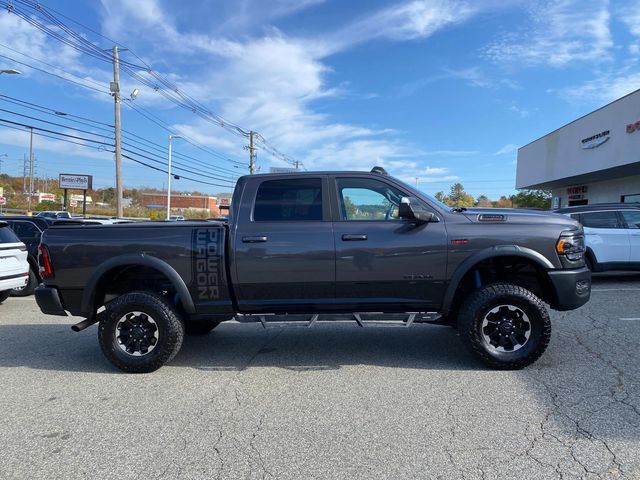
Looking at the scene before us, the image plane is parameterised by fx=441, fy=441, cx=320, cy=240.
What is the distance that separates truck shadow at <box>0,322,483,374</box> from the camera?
4.84m

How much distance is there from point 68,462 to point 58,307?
7.07 feet

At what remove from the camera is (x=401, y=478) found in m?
2.70

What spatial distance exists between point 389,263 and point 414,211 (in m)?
0.58

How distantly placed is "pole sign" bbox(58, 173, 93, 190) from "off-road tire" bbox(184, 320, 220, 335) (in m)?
39.7

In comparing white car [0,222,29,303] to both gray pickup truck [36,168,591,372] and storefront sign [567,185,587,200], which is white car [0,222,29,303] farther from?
storefront sign [567,185,587,200]

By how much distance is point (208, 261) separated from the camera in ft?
14.9

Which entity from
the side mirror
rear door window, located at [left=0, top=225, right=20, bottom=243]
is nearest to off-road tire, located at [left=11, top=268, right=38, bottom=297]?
rear door window, located at [left=0, top=225, right=20, bottom=243]

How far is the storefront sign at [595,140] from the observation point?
872 inches

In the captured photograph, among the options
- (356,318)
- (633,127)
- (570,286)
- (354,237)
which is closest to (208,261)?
(354,237)

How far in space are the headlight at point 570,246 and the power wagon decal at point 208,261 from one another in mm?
3436

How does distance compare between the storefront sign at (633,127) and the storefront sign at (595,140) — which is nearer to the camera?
the storefront sign at (633,127)

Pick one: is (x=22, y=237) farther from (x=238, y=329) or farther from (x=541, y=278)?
(x=541, y=278)

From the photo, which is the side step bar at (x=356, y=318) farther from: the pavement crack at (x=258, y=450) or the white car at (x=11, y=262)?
the white car at (x=11, y=262)

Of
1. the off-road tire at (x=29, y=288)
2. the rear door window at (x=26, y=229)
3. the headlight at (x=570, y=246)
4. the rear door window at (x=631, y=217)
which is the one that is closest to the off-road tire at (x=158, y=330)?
the headlight at (x=570, y=246)
